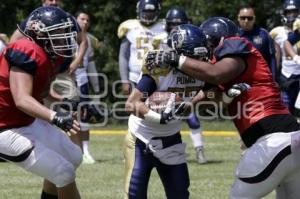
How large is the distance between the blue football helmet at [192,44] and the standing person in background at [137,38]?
4.49 m

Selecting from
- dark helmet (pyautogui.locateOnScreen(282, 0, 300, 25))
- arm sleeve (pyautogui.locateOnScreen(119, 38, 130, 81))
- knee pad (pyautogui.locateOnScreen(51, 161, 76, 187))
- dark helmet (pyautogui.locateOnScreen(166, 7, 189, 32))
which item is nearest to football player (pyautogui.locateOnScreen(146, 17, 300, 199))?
knee pad (pyautogui.locateOnScreen(51, 161, 76, 187))

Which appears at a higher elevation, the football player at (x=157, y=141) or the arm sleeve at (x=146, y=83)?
the arm sleeve at (x=146, y=83)

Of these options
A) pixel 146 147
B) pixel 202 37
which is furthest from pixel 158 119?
pixel 202 37

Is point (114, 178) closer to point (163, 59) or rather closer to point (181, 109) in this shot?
point (181, 109)

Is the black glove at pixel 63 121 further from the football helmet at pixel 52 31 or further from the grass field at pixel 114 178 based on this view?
the grass field at pixel 114 178

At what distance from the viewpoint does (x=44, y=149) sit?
224 inches

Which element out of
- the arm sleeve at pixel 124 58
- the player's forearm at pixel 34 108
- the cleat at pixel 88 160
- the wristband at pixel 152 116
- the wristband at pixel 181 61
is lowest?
the cleat at pixel 88 160

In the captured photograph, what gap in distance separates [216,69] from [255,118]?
0.41m

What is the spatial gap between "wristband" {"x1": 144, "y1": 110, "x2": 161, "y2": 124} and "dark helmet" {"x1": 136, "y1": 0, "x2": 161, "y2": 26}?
4143 mm

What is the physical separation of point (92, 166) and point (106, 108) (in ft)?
17.8

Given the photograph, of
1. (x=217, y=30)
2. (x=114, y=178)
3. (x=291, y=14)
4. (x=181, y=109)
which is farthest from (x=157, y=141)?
(x=291, y=14)

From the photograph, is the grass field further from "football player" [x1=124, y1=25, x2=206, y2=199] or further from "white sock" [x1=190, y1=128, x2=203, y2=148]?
"football player" [x1=124, y1=25, x2=206, y2=199]

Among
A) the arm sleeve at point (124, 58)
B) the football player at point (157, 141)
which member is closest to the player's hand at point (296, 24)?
the arm sleeve at point (124, 58)

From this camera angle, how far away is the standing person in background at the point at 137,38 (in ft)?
32.6
